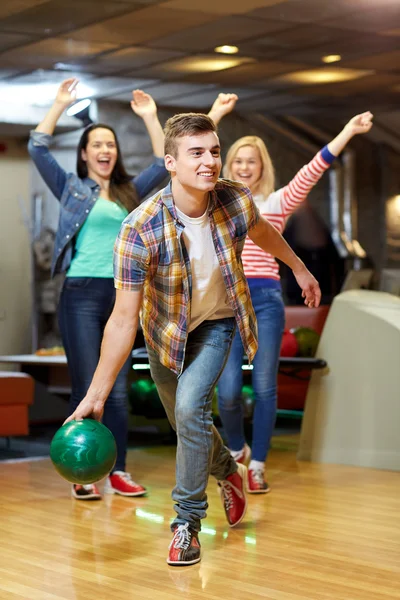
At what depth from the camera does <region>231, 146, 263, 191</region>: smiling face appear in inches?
169

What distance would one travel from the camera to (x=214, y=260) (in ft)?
9.85

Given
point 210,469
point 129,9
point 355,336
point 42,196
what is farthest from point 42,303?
point 210,469

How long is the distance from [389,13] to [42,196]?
2660 millimetres

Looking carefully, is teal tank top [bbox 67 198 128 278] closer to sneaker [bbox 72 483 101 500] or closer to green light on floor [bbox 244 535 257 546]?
sneaker [bbox 72 483 101 500]

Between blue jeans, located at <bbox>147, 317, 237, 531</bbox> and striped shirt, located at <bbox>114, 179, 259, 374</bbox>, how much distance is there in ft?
0.19

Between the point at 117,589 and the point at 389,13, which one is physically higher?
the point at 389,13

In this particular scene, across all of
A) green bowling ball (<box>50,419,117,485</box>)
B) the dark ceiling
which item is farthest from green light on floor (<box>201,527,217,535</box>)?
the dark ceiling

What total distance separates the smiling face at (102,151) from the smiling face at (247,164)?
0.53 m

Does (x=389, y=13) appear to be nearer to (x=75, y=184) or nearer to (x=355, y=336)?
(x=355, y=336)

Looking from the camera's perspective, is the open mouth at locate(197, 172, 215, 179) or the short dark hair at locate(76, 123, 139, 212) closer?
the open mouth at locate(197, 172, 215, 179)

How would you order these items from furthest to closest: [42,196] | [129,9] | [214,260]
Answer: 1. [42,196]
2. [129,9]
3. [214,260]

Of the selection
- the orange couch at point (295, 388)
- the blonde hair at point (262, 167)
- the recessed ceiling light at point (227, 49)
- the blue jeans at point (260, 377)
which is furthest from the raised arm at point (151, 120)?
the orange couch at point (295, 388)

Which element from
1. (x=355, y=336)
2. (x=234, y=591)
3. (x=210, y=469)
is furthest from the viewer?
(x=355, y=336)

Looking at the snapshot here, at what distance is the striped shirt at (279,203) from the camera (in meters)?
4.25
